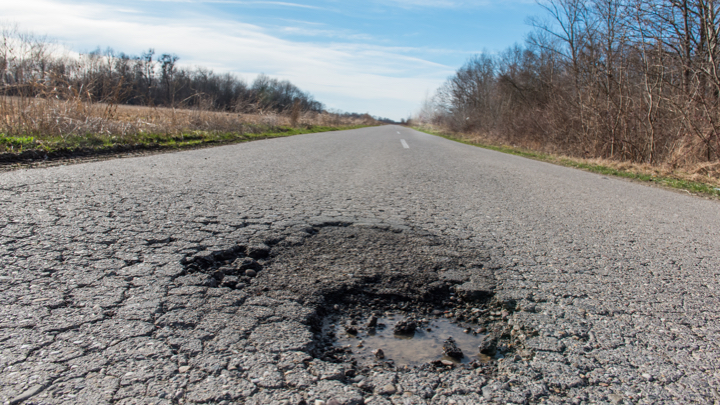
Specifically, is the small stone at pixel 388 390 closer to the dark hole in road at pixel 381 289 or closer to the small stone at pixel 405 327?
the dark hole in road at pixel 381 289

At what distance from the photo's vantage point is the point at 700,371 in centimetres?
163

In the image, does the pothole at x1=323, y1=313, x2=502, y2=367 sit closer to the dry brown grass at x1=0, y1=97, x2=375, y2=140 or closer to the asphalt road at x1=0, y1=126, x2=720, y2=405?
the asphalt road at x1=0, y1=126, x2=720, y2=405

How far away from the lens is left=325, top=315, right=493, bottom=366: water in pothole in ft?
5.57

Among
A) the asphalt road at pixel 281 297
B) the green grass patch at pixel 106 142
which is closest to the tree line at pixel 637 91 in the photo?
the asphalt road at pixel 281 297

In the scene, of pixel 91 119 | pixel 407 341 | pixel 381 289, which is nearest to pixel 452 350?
pixel 407 341

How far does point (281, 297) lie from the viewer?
213 cm

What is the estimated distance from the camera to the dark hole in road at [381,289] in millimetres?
1770

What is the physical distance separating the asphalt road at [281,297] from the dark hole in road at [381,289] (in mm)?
48

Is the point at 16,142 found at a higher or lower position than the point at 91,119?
lower

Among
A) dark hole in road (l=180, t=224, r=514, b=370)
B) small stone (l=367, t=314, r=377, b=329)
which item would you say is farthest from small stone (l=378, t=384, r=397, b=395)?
small stone (l=367, t=314, r=377, b=329)

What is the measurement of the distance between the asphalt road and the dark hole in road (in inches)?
1.9

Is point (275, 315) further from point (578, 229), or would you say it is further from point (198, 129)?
point (198, 129)

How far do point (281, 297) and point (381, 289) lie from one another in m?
0.58

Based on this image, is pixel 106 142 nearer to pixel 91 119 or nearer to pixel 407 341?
pixel 91 119
